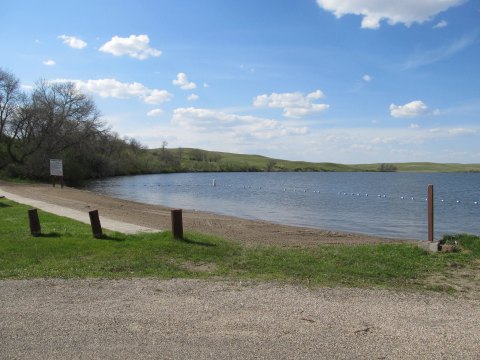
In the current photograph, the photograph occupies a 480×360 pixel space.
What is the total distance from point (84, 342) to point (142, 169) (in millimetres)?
114806

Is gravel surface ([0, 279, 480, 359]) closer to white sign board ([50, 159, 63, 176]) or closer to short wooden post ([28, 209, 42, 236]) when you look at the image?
short wooden post ([28, 209, 42, 236])

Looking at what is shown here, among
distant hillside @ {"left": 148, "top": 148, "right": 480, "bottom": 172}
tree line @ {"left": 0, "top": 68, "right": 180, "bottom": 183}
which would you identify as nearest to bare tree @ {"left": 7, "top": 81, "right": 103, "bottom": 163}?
tree line @ {"left": 0, "top": 68, "right": 180, "bottom": 183}

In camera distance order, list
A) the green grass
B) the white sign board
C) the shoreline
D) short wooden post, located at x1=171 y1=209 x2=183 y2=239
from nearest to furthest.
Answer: the green grass
short wooden post, located at x1=171 y1=209 x2=183 y2=239
the shoreline
the white sign board

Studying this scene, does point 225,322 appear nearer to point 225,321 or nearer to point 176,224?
point 225,321

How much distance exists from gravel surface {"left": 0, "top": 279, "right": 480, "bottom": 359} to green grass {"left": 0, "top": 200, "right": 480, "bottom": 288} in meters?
0.71

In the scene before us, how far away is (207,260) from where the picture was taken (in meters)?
9.34

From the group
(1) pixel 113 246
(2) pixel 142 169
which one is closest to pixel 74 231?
(1) pixel 113 246

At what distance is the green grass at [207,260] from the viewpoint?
7945 mm

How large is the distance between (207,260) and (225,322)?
3934 millimetres

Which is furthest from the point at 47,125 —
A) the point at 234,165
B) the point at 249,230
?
the point at 234,165

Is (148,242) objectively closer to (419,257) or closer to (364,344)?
(419,257)

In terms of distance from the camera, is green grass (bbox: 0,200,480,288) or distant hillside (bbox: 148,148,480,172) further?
distant hillside (bbox: 148,148,480,172)

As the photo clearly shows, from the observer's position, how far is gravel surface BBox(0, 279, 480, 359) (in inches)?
180

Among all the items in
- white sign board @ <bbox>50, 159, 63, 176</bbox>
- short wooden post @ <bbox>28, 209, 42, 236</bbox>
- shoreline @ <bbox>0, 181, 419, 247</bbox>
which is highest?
white sign board @ <bbox>50, 159, 63, 176</bbox>
